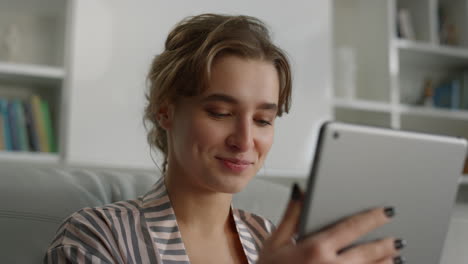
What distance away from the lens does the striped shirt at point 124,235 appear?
938mm

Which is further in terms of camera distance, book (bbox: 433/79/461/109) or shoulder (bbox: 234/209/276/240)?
book (bbox: 433/79/461/109)

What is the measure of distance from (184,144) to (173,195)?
135mm

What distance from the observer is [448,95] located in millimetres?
3078

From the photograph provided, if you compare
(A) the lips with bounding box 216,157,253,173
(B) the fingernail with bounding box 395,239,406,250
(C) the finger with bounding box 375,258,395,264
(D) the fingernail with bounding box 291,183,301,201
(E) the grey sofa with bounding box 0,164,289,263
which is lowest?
(E) the grey sofa with bounding box 0,164,289,263

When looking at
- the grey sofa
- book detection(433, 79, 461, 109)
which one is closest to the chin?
the grey sofa

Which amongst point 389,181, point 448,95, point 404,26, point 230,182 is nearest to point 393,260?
point 389,181

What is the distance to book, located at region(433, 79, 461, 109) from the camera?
3041mm

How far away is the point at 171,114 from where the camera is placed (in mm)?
1096

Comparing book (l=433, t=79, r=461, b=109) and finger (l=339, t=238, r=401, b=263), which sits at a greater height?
finger (l=339, t=238, r=401, b=263)

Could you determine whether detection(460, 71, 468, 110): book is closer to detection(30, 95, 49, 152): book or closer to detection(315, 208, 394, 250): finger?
detection(30, 95, 49, 152): book

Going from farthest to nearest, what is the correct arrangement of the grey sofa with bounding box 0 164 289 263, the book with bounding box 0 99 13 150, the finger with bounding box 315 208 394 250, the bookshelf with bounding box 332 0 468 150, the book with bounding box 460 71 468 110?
the book with bounding box 460 71 468 110 < the bookshelf with bounding box 332 0 468 150 < the book with bounding box 0 99 13 150 < the grey sofa with bounding box 0 164 289 263 < the finger with bounding box 315 208 394 250

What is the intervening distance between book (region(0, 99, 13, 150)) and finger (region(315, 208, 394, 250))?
1750 mm

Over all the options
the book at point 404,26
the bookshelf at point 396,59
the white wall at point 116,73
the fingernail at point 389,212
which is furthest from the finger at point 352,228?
the book at point 404,26

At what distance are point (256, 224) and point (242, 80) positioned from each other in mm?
395
